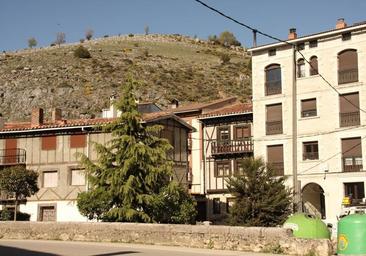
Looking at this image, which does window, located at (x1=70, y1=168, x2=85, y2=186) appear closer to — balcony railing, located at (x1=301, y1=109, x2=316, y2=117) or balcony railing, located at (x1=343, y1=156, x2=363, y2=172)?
balcony railing, located at (x1=301, y1=109, x2=316, y2=117)

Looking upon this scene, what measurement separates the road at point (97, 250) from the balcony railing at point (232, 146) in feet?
81.2

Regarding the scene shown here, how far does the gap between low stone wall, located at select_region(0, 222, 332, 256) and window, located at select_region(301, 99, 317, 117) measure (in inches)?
877

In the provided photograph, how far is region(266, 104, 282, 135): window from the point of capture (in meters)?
41.7

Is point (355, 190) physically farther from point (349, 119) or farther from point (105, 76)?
point (105, 76)

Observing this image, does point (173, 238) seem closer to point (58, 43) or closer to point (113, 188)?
point (113, 188)

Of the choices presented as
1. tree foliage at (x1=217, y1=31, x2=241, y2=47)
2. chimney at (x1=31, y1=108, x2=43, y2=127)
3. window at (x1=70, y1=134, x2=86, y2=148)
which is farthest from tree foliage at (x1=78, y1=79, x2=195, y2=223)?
tree foliage at (x1=217, y1=31, x2=241, y2=47)

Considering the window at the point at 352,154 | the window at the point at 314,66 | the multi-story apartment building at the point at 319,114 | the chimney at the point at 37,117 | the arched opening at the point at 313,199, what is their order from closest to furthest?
1. the window at the point at 352,154
2. the multi-story apartment building at the point at 319,114
3. the window at the point at 314,66
4. the arched opening at the point at 313,199
5. the chimney at the point at 37,117

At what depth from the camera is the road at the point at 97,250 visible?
17422 millimetres

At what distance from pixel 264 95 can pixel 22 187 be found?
1908 centimetres

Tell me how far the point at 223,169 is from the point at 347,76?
13.1 m

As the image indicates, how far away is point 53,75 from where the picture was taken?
93.9m

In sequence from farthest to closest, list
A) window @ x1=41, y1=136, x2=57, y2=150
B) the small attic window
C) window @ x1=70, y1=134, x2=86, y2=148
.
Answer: the small attic window, window @ x1=41, y1=136, x2=57, y2=150, window @ x1=70, y1=134, x2=86, y2=148

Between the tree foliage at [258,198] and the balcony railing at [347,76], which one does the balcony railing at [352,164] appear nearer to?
the balcony railing at [347,76]

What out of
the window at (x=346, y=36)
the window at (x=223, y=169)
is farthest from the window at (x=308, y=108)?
the window at (x=223, y=169)
